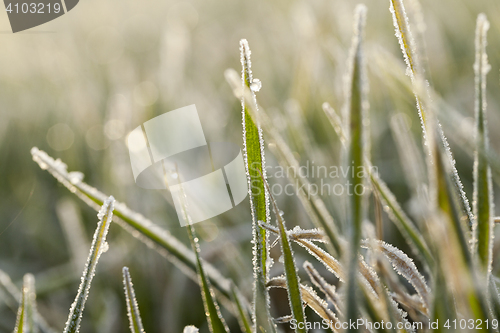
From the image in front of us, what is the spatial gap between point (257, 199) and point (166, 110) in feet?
2.74

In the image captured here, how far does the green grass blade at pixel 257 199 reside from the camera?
38 centimetres

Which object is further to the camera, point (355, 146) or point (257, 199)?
point (257, 199)

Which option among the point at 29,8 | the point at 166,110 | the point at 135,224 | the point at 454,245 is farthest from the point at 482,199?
the point at 29,8

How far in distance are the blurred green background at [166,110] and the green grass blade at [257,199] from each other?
18 cm

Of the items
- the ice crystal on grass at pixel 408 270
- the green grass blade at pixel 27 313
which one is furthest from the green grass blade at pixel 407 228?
the green grass blade at pixel 27 313

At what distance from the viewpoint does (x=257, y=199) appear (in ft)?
1.31

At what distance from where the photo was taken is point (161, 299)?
0.75 meters

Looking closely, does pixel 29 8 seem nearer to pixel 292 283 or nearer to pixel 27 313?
pixel 27 313

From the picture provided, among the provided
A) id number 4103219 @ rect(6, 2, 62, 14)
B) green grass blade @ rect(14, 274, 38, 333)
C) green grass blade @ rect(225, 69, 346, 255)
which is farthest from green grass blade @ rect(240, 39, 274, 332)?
id number 4103219 @ rect(6, 2, 62, 14)

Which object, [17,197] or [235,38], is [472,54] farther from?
[17,197]

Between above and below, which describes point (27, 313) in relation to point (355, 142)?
below

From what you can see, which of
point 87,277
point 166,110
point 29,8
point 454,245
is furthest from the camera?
point 29,8


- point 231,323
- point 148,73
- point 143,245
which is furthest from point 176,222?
point 148,73

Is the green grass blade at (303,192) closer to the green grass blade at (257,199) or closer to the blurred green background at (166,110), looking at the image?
the green grass blade at (257,199)
